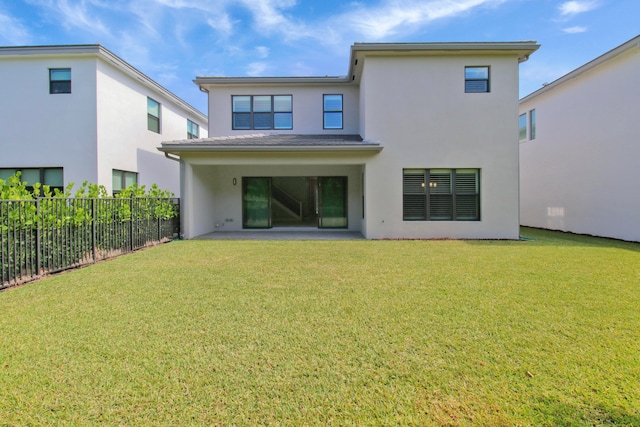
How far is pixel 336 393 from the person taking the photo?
235 centimetres

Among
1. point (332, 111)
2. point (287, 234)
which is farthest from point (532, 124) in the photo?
point (287, 234)

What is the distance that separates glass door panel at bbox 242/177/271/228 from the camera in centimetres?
1305

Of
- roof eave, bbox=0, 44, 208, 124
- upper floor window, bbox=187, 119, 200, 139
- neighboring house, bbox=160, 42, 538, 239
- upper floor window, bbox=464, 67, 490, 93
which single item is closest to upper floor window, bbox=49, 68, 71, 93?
roof eave, bbox=0, 44, 208, 124

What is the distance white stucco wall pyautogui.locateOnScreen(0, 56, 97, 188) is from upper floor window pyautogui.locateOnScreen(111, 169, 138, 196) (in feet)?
2.97

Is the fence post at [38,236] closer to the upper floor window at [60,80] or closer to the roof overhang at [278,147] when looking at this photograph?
the roof overhang at [278,147]

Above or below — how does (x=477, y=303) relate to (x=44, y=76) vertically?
below

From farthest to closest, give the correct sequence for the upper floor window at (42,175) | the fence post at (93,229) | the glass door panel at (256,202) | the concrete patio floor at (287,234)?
the glass door panel at (256,202) → the concrete patio floor at (287,234) → the upper floor window at (42,175) → the fence post at (93,229)

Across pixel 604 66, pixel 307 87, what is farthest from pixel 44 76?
pixel 604 66

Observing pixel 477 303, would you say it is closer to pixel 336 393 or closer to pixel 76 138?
pixel 336 393

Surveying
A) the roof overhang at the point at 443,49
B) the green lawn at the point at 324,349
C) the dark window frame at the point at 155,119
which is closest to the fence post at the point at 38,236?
the green lawn at the point at 324,349

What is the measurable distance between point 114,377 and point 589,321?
16.5 feet

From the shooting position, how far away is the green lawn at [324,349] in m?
2.18

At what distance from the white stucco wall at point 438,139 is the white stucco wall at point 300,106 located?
2.54 m

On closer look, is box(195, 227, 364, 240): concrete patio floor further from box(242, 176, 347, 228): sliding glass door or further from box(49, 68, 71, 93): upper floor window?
box(49, 68, 71, 93): upper floor window
